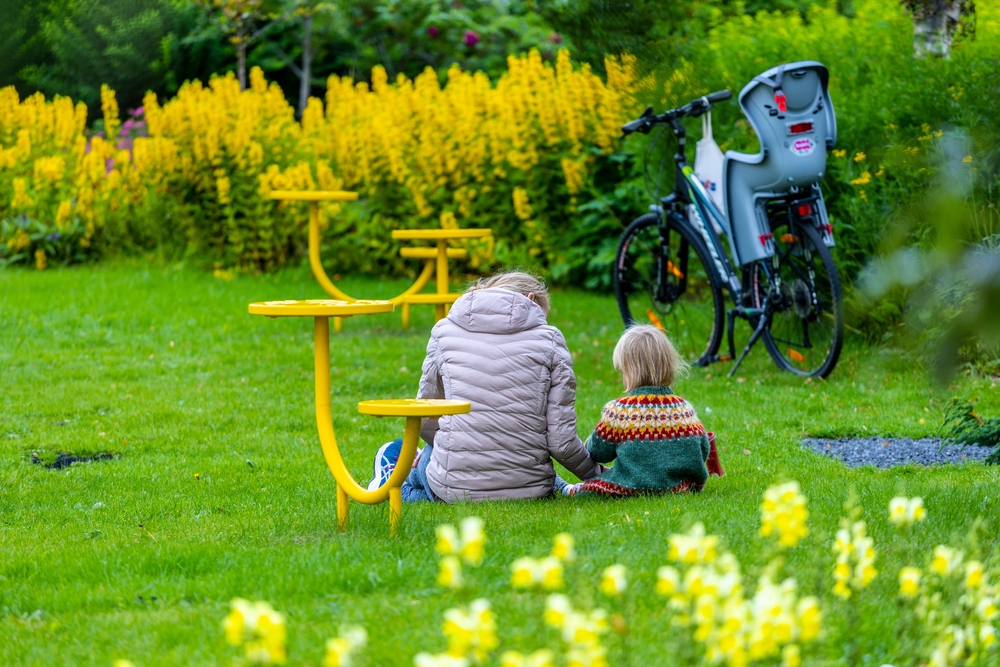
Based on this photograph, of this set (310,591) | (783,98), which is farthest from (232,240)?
(310,591)

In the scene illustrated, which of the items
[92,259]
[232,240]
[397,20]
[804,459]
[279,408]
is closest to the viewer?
[804,459]

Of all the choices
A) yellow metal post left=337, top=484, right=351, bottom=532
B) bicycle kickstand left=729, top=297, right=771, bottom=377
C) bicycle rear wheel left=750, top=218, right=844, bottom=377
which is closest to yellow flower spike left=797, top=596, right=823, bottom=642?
yellow metal post left=337, top=484, right=351, bottom=532

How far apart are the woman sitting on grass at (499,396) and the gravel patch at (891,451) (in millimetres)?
1425

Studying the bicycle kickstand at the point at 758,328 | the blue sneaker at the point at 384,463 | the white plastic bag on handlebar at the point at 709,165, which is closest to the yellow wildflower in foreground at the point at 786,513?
the blue sneaker at the point at 384,463

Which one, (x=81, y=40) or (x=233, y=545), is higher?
(x=81, y=40)

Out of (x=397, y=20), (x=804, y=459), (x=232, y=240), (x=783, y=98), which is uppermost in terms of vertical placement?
(x=397, y=20)

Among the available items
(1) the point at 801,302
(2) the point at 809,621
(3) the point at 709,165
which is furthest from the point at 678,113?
(2) the point at 809,621

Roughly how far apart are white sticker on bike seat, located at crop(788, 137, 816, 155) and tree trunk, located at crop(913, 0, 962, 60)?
1.34 meters

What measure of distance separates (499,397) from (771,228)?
10.1 ft

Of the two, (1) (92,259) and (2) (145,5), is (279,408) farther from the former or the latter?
(1) (92,259)

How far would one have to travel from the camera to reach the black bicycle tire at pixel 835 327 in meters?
5.95

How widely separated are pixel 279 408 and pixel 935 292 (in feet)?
14.5

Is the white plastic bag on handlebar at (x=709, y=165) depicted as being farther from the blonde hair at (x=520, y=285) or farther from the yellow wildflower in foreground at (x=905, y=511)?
the yellow wildflower in foreground at (x=905, y=511)

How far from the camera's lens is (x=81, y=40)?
206cm
